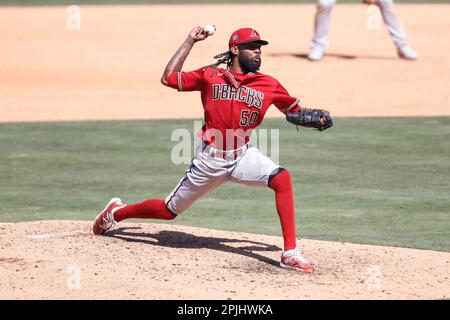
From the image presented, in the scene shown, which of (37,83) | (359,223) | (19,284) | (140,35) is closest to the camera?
(19,284)

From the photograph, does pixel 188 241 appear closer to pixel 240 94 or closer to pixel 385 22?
pixel 240 94

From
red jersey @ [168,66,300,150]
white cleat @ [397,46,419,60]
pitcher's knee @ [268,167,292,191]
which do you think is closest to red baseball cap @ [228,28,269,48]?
red jersey @ [168,66,300,150]

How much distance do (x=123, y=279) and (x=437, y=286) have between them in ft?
7.63

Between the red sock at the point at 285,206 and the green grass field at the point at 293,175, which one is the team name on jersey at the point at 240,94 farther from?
the green grass field at the point at 293,175

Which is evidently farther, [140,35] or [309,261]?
[140,35]

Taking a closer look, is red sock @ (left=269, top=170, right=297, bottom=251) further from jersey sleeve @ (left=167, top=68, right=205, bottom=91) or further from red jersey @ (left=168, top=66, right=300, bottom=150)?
jersey sleeve @ (left=167, top=68, right=205, bottom=91)

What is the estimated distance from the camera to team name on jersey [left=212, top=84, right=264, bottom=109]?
8328 mm

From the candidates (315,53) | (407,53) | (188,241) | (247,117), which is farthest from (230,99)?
(407,53)

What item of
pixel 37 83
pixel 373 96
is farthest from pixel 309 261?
pixel 37 83

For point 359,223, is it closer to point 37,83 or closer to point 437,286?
point 437,286

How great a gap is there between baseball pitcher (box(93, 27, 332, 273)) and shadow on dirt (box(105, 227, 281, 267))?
58 centimetres

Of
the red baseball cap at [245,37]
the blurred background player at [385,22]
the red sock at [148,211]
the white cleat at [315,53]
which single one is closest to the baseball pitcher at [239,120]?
the red baseball cap at [245,37]

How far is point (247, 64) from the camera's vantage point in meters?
8.43

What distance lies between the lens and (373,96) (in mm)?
18141
